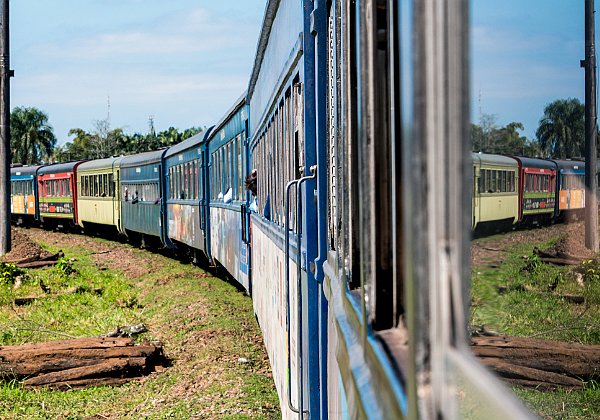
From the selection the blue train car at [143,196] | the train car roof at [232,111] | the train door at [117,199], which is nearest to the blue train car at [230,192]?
the train car roof at [232,111]

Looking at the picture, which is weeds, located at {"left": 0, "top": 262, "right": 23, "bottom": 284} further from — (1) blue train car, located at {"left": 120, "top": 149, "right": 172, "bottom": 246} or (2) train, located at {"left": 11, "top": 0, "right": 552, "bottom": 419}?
(2) train, located at {"left": 11, "top": 0, "right": 552, "bottom": 419}

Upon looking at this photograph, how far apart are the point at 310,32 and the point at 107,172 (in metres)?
27.9

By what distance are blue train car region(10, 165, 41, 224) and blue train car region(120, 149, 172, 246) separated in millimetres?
12276

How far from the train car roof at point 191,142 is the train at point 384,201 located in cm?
1107

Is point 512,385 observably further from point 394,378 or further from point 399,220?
point 399,220

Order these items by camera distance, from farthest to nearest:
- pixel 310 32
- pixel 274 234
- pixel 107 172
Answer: pixel 107 172
pixel 274 234
pixel 310 32

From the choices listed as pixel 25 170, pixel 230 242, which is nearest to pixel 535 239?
pixel 230 242

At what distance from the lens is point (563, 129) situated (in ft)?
3.13

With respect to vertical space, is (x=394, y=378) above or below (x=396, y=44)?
below

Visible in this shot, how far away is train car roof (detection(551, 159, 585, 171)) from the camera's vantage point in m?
0.94

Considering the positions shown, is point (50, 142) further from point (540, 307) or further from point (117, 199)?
point (540, 307)

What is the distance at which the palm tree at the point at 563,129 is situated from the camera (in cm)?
92

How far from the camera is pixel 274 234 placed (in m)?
6.79

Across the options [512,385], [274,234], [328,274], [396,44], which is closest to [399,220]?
[396,44]
